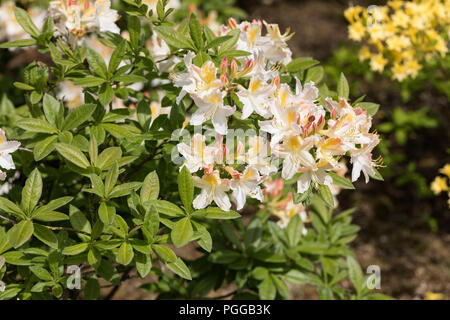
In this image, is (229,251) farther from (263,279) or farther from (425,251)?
(425,251)

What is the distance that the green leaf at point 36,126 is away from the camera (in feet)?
4.64

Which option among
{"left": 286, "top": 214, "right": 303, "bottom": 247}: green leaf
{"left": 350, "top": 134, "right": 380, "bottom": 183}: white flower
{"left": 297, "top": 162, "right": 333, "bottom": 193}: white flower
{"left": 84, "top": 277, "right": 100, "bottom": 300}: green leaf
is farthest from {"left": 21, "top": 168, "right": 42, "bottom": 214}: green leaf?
{"left": 286, "top": 214, "right": 303, "bottom": 247}: green leaf

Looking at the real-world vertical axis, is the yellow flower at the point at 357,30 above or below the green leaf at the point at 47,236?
above

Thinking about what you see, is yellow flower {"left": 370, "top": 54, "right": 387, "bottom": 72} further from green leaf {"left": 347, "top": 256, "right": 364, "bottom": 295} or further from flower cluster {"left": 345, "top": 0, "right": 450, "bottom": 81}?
green leaf {"left": 347, "top": 256, "right": 364, "bottom": 295}

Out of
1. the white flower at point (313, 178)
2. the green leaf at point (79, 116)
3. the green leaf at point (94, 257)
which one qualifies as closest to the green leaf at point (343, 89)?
the white flower at point (313, 178)

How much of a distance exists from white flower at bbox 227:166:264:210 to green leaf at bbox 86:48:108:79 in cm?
56

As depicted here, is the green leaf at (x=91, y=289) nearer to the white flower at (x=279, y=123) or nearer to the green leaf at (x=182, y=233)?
the green leaf at (x=182, y=233)

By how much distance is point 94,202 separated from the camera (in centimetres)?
160

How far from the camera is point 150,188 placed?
1352 mm

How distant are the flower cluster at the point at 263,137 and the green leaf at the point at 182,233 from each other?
6cm

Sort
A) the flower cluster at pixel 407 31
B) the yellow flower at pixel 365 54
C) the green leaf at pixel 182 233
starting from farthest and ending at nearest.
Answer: the yellow flower at pixel 365 54 < the flower cluster at pixel 407 31 < the green leaf at pixel 182 233

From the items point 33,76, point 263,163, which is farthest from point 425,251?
point 33,76

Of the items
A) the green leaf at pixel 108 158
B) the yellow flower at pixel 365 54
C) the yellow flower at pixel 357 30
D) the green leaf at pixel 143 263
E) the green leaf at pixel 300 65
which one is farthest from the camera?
the yellow flower at pixel 365 54
